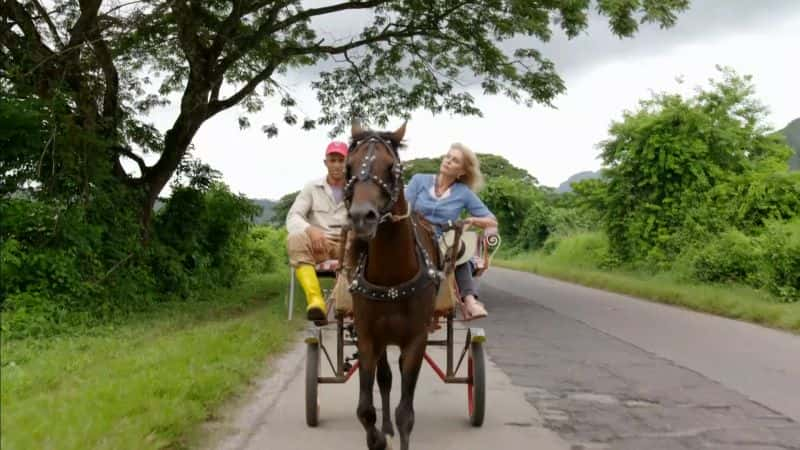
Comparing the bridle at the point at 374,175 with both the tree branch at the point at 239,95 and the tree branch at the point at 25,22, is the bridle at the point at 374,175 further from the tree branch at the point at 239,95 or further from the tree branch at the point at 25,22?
the tree branch at the point at 239,95

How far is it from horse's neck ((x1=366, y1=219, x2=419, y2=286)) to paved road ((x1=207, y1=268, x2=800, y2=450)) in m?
1.39

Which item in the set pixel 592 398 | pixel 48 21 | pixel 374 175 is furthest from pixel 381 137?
pixel 48 21

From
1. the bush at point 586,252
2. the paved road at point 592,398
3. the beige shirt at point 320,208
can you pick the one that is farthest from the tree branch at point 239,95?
the bush at point 586,252

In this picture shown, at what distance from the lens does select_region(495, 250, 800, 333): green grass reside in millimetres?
13125

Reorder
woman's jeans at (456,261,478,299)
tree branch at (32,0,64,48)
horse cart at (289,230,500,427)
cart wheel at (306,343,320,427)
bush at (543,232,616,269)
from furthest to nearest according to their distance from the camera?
bush at (543,232,616,269) → tree branch at (32,0,64,48) → woman's jeans at (456,261,478,299) → cart wheel at (306,343,320,427) → horse cart at (289,230,500,427)

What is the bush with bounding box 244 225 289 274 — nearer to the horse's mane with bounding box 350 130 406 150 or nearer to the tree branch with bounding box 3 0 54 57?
the tree branch with bounding box 3 0 54 57

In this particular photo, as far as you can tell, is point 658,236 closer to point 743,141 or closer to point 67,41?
point 743,141

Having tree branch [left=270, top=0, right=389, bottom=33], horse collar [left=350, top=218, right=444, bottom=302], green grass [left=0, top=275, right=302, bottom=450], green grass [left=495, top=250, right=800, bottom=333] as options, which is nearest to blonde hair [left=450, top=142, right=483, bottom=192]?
horse collar [left=350, top=218, right=444, bottom=302]

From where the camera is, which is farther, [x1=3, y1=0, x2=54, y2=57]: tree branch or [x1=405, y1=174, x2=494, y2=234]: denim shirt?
[x1=3, y1=0, x2=54, y2=57]: tree branch

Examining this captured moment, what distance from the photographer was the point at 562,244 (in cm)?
3628

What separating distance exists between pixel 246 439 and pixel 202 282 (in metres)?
13.3

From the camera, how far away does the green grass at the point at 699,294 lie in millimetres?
13125

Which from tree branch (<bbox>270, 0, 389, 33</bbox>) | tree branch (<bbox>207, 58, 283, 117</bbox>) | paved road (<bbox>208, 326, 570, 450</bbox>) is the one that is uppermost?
tree branch (<bbox>270, 0, 389, 33</bbox>)

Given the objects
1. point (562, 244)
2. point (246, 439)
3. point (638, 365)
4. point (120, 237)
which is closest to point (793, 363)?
point (638, 365)
